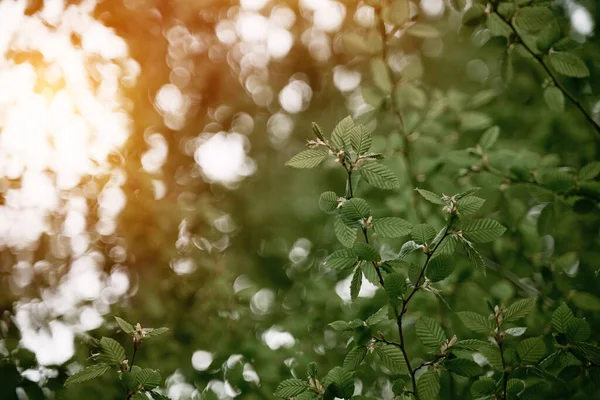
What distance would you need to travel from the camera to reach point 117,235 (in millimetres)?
2305

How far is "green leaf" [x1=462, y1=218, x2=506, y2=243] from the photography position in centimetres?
101

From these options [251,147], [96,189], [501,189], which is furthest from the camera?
[251,147]

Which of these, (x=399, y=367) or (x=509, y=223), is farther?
(x=509, y=223)

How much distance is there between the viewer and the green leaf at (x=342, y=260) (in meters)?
1.02

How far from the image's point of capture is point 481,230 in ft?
3.33

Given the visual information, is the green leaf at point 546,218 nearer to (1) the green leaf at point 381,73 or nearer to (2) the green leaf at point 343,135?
(1) the green leaf at point 381,73

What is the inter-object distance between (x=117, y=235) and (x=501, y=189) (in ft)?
5.93

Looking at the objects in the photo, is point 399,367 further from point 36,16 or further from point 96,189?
point 36,16

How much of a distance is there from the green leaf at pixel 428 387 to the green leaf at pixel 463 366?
0.15 ft

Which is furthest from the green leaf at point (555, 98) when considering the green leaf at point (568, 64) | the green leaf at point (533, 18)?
the green leaf at point (533, 18)

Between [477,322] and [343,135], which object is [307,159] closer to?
[343,135]

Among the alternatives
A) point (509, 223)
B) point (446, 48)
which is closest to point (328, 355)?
point (509, 223)

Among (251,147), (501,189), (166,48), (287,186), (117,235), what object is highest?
(166,48)

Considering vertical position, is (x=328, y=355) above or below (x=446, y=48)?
below
